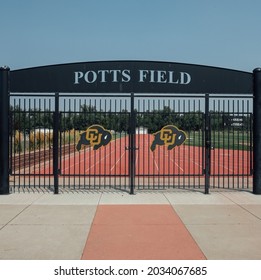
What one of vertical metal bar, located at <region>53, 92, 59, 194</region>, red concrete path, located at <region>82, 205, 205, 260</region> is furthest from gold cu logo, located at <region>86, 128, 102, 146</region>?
red concrete path, located at <region>82, 205, 205, 260</region>

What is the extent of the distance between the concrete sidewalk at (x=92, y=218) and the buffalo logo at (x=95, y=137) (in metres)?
1.42

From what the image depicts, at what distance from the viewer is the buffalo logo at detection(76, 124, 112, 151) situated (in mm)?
10461

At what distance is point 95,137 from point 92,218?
11.9 ft

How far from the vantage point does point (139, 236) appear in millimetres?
6023

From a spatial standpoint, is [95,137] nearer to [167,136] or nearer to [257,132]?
[167,136]

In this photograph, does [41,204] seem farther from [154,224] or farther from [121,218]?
[154,224]

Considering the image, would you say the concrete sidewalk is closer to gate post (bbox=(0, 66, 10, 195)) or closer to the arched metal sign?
gate post (bbox=(0, 66, 10, 195))

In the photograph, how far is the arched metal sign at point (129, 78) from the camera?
10.2 m

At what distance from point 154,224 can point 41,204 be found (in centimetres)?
320

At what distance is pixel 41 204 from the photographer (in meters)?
8.76

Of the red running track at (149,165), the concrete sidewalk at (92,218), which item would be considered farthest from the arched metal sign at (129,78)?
the concrete sidewalk at (92,218)

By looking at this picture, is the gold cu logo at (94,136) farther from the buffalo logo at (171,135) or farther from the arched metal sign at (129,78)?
the buffalo logo at (171,135)

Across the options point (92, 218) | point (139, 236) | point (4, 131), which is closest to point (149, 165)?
point (4, 131)

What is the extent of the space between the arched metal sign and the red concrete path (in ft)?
Result: 11.7
